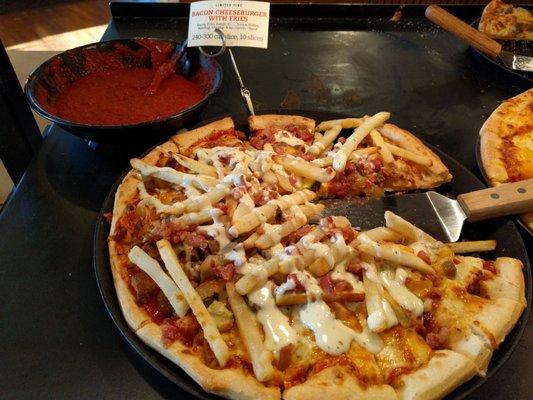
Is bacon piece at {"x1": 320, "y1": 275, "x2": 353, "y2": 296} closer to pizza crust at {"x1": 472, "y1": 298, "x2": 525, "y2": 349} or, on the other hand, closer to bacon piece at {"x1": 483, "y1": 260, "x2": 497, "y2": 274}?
pizza crust at {"x1": 472, "y1": 298, "x2": 525, "y2": 349}

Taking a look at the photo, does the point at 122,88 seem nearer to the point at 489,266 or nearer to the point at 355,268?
the point at 355,268

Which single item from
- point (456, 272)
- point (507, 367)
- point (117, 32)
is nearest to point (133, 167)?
point (456, 272)

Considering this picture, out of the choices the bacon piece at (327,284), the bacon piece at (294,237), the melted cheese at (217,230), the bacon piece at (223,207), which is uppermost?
the bacon piece at (223,207)

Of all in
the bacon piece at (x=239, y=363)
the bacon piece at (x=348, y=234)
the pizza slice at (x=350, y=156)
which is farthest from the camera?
the pizza slice at (x=350, y=156)

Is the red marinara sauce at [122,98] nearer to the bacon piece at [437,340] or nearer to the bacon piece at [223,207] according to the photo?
the bacon piece at [223,207]

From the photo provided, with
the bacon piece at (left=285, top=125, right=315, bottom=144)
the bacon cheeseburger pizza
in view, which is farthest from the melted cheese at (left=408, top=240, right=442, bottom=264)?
the bacon piece at (left=285, top=125, right=315, bottom=144)

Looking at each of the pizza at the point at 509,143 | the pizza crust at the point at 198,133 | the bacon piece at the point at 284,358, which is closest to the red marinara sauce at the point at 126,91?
the pizza crust at the point at 198,133
